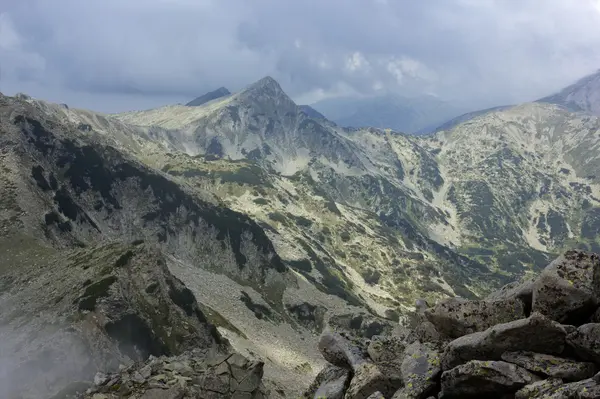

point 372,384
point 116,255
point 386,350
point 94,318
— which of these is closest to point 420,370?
point 372,384

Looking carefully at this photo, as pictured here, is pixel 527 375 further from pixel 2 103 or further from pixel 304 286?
pixel 2 103

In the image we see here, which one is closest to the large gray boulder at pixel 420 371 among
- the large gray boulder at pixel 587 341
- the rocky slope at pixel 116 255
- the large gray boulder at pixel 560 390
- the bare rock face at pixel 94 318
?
the large gray boulder at pixel 560 390

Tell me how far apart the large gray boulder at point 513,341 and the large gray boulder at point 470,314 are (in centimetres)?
176

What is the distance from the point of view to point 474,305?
682 inches

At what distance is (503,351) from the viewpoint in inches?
568

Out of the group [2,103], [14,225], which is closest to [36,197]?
[14,225]

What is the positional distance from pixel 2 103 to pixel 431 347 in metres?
145

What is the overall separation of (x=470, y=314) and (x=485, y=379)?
3806 millimetres

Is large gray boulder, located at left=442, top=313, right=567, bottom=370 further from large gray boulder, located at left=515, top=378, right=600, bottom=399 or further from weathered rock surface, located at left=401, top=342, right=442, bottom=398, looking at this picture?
large gray boulder, located at left=515, top=378, right=600, bottom=399

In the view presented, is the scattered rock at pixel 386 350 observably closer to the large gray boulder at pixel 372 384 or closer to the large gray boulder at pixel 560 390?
the large gray boulder at pixel 372 384

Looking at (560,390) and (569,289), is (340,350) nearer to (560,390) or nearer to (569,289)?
(569,289)

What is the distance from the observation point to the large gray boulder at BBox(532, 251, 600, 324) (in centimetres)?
1505

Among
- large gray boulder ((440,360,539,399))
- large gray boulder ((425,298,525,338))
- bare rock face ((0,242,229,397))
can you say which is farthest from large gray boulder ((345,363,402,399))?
bare rock face ((0,242,229,397))

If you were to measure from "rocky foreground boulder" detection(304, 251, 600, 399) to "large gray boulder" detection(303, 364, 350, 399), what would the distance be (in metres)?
0.05
